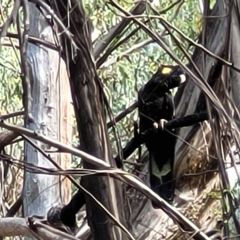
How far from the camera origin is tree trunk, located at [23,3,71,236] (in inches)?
110

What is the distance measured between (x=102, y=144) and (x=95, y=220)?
21 cm

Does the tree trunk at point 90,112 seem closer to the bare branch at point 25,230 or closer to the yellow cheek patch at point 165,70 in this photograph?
the bare branch at point 25,230

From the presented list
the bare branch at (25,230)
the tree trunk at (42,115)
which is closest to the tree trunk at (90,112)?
the bare branch at (25,230)

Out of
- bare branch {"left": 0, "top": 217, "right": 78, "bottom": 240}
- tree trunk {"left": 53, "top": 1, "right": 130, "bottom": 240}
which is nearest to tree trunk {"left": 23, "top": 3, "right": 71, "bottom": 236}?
bare branch {"left": 0, "top": 217, "right": 78, "bottom": 240}

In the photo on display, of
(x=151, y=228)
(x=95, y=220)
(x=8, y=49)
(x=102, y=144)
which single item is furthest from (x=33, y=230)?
(x=8, y=49)

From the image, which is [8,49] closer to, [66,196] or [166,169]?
[66,196]

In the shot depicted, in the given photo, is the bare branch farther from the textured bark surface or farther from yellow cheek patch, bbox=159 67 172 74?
yellow cheek patch, bbox=159 67 172 74

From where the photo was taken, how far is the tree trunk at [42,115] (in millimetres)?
2807

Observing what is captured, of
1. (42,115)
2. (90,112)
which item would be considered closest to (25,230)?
(90,112)

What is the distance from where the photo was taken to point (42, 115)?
2893 millimetres

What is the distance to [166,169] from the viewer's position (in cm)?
258

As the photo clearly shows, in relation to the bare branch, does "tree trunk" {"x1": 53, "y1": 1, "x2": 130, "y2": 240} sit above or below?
above

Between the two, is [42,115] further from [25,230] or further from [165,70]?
[25,230]

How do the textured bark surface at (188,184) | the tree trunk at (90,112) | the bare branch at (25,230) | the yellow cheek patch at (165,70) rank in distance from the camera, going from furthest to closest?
the yellow cheek patch at (165,70)
the textured bark surface at (188,184)
the bare branch at (25,230)
the tree trunk at (90,112)
